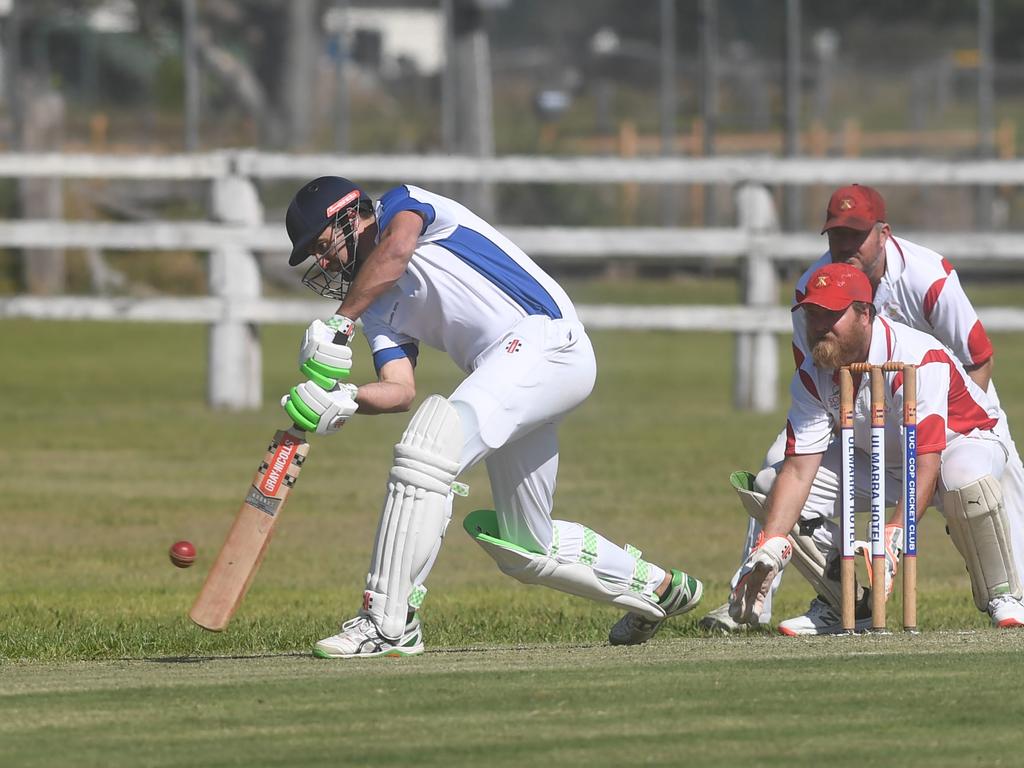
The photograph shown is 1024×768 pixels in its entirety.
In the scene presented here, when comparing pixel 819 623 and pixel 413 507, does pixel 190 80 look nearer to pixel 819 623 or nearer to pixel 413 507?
pixel 819 623

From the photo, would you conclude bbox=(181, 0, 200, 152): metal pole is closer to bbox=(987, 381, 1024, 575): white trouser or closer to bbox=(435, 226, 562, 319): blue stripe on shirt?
bbox=(987, 381, 1024, 575): white trouser

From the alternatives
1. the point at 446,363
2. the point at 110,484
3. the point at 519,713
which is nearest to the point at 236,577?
the point at 519,713

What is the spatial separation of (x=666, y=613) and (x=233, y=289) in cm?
808

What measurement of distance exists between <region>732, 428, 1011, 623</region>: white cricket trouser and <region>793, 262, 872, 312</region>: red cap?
2.34 feet

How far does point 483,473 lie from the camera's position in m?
13.5

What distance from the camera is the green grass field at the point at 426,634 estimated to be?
5234mm

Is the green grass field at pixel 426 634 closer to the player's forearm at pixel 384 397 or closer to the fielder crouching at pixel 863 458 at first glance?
the fielder crouching at pixel 863 458

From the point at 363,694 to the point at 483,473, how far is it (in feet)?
25.1

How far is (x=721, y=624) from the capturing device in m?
8.09

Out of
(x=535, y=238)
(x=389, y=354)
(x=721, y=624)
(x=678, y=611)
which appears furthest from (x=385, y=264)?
(x=535, y=238)

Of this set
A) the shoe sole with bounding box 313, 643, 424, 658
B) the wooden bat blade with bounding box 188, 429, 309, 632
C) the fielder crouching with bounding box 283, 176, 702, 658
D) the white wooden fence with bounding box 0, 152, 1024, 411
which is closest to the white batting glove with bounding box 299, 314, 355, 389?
the fielder crouching with bounding box 283, 176, 702, 658

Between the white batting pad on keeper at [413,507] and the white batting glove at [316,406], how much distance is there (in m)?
0.24

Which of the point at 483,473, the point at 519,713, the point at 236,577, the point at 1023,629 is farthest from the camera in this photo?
the point at 483,473

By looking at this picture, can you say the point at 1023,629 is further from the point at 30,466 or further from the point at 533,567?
the point at 30,466
